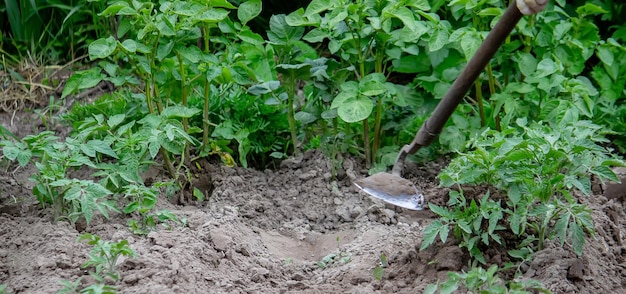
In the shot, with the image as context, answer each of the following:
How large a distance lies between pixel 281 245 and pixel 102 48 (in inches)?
43.7

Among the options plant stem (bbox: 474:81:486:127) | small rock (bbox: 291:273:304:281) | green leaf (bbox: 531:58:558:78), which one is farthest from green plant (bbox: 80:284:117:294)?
green leaf (bbox: 531:58:558:78)

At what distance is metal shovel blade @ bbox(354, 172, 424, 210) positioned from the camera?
350 cm

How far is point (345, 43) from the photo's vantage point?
3.89 metres

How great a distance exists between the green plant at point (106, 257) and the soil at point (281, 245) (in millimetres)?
46

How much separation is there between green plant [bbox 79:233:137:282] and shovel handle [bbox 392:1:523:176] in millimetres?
1444

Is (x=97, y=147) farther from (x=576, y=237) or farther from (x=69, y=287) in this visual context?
(x=576, y=237)


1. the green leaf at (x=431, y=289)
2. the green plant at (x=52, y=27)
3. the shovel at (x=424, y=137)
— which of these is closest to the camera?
the green leaf at (x=431, y=289)

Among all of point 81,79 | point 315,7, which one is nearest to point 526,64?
point 315,7

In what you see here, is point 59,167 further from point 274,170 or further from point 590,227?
point 590,227

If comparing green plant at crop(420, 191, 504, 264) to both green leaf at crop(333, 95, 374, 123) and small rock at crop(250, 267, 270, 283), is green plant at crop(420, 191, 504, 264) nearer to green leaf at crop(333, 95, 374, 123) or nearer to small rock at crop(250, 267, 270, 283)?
small rock at crop(250, 267, 270, 283)

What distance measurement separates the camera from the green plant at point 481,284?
245 centimetres

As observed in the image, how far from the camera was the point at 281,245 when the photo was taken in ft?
11.2

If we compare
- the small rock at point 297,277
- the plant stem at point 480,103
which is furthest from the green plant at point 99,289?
the plant stem at point 480,103

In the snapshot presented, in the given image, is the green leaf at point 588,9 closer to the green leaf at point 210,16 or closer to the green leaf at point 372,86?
the green leaf at point 372,86
